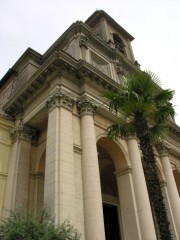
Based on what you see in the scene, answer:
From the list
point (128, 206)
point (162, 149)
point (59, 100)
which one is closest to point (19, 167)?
point (59, 100)

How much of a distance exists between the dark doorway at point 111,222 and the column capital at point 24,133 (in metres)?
7.24

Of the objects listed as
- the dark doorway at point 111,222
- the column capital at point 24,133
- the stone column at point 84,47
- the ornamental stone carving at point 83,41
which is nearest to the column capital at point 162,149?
the dark doorway at point 111,222

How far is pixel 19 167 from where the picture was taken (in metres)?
14.9

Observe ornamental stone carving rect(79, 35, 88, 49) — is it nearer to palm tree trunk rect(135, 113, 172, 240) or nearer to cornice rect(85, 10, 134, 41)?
palm tree trunk rect(135, 113, 172, 240)

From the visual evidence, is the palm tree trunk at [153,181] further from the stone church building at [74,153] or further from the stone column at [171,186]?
the stone column at [171,186]

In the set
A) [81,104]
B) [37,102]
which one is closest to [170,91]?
[81,104]

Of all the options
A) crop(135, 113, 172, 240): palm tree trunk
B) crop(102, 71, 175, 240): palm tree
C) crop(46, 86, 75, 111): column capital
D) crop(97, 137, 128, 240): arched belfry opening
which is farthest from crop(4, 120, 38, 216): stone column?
crop(135, 113, 172, 240): palm tree trunk

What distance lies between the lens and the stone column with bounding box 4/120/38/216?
14.0 meters

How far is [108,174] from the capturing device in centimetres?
2203

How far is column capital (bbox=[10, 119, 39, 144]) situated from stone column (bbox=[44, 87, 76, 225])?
9.82ft

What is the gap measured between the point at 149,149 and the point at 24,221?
479 cm

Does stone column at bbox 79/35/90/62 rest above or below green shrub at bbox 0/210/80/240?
above

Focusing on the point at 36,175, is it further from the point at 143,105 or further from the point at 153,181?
the point at 153,181

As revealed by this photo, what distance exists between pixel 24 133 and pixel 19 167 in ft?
7.56
